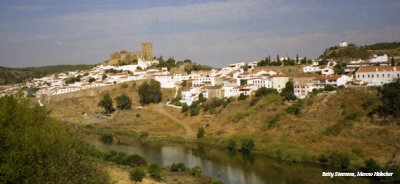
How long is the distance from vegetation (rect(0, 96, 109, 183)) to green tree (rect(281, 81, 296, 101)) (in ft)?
83.7

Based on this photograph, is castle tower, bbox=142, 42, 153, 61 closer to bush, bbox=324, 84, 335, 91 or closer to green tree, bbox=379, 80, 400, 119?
bush, bbox=324, 84, 335, 91

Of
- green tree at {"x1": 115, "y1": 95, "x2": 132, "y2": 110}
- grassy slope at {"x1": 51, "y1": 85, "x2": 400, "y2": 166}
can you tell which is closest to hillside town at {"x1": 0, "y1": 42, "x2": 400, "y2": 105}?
grassy slope at {"x1": 51, "y1": 85, "x2": 400, "y2": 166}

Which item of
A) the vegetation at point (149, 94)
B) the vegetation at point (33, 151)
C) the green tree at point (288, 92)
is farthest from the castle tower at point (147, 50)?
the vegetation at point (33, 151)

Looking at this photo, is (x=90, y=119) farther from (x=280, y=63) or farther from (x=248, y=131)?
(x=280, y=63)

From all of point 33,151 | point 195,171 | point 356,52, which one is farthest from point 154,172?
point 356,52

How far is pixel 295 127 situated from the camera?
33.4 metres

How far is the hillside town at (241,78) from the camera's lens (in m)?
36.8

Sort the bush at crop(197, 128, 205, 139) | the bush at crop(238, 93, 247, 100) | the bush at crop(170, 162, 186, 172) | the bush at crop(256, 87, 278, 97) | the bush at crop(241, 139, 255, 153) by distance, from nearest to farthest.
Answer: the bush at crop(170, 162, 186, 172)
the bush at crop(241, 139, 255, 153)
the bush at crop(197, 128, 205, 139)
the bush at crop(256, 87, 278, 97)
the bush at crop(238, 93, 247, 100)

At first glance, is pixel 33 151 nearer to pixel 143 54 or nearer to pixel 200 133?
pixel 200 133

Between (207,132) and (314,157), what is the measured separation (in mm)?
11877

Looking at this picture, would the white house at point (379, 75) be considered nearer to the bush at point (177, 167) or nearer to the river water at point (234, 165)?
the river water at point (234, 165)

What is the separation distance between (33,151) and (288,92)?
94.4 ft

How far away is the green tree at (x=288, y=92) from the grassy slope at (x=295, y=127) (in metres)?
0.60

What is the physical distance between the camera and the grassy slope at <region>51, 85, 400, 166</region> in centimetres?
2803
